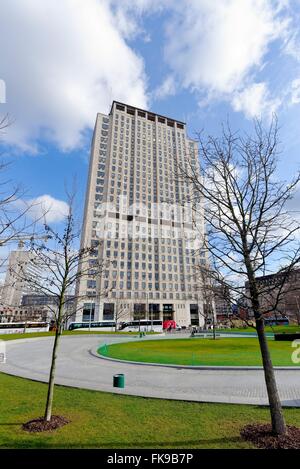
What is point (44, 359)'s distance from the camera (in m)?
21.1

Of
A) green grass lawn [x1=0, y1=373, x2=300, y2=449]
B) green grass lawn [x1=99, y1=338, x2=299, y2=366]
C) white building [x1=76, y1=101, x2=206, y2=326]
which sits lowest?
green grass lawn [x1=0, y1=373, x2=300, y2=449]

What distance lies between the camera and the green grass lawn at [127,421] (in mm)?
6105

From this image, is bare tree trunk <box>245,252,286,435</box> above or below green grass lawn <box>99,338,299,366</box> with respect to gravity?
above

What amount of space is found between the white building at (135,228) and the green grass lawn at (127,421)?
7403 cm

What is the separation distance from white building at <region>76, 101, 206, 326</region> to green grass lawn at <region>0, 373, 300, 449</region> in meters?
74.0

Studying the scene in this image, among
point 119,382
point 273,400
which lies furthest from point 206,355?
point 273,400

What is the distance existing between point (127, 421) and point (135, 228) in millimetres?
92222

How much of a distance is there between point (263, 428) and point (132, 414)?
Answer: 3871 millimetres

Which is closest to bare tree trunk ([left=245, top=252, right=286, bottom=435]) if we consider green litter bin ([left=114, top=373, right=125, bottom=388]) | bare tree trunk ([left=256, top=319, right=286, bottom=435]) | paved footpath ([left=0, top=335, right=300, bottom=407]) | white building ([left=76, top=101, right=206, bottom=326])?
bare tree trunk ([left=256, top=319, right=286, bottom=435])

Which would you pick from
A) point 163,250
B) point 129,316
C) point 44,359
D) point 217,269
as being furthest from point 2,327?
point 163,250

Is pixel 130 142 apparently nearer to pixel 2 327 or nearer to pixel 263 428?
pixel 2 327

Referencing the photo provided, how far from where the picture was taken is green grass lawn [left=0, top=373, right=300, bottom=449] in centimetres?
611

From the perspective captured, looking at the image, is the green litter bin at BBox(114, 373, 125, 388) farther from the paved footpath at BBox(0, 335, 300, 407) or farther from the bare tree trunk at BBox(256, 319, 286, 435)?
the bare tree trunk at BBox(256, 319, 286, 435)
